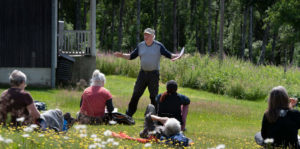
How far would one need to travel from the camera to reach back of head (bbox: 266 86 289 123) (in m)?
7.57

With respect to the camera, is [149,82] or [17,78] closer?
[17,78]

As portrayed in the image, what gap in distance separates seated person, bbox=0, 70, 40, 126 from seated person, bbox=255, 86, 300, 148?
353 cm

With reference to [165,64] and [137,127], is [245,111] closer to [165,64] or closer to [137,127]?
[137,127]

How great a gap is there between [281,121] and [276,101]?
420mm

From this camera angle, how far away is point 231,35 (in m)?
68.9

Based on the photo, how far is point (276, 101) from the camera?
763 centimetres

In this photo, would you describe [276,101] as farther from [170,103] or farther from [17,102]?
[17,102]

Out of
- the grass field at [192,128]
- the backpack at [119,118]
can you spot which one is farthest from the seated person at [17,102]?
the backpack at [119,118]

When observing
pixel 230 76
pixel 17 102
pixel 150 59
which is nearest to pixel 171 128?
pixel 17 102

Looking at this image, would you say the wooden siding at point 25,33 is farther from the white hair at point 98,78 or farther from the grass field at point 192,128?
the white hair at point 98,78

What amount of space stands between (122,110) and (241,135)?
14.0 feet

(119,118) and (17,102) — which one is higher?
(17,102)

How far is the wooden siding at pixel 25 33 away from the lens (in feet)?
68.3

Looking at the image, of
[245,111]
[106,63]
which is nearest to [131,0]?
[106,63]
